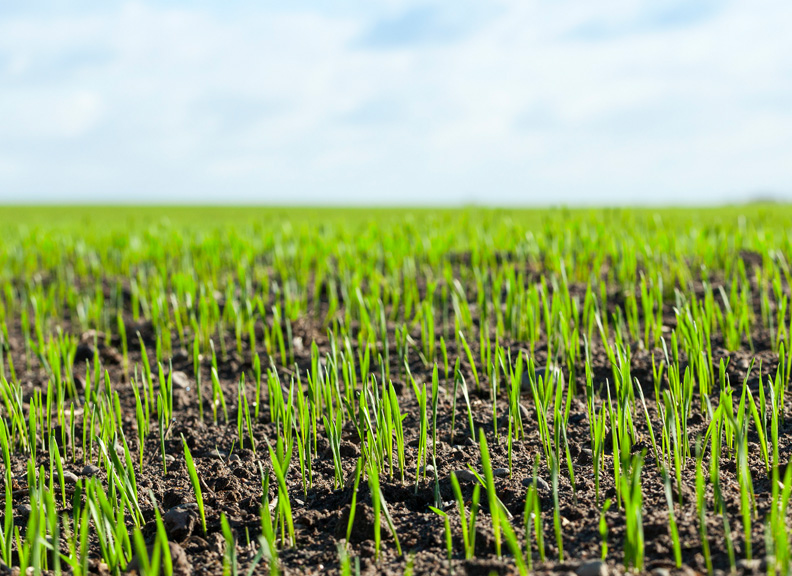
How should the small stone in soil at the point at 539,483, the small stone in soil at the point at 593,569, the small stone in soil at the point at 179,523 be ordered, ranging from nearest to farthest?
the small stone in soil at the point at 593,569, the small stone in soil at the point at 179,523, the small stone in soil at the point at 539,483

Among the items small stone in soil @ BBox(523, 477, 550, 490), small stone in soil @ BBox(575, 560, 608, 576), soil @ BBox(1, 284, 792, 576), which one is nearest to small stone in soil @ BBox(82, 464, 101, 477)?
soil @ BBox(1, 284, 792, 576)

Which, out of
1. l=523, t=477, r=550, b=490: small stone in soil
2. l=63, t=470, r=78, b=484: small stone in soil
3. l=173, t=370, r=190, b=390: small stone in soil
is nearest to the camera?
l=523, t=477, r=550, b=490: small stone in soil

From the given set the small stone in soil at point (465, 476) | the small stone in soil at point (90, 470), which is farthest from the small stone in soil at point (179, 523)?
the small stone in soil at point (465, 476)

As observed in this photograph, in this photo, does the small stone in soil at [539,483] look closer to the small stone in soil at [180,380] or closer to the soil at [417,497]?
the soil at [417,497]

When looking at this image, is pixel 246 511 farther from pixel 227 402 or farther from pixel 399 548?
pixel 227 402

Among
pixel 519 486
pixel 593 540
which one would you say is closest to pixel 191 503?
pixel 519 486

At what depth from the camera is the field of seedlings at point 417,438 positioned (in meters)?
1.55

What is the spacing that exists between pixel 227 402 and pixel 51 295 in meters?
1.82

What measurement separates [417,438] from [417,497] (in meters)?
0.40

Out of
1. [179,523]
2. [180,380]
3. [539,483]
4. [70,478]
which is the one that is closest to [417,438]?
[539,483]

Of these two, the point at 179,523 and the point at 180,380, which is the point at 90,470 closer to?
the point at 179,523

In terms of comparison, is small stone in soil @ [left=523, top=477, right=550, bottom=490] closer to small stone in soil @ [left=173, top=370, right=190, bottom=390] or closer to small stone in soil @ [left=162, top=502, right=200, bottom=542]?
small stone in soil @ [left=162, top=502, right=200, bottom=542]

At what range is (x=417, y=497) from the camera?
191 cm

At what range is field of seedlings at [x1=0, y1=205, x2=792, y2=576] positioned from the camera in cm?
155
